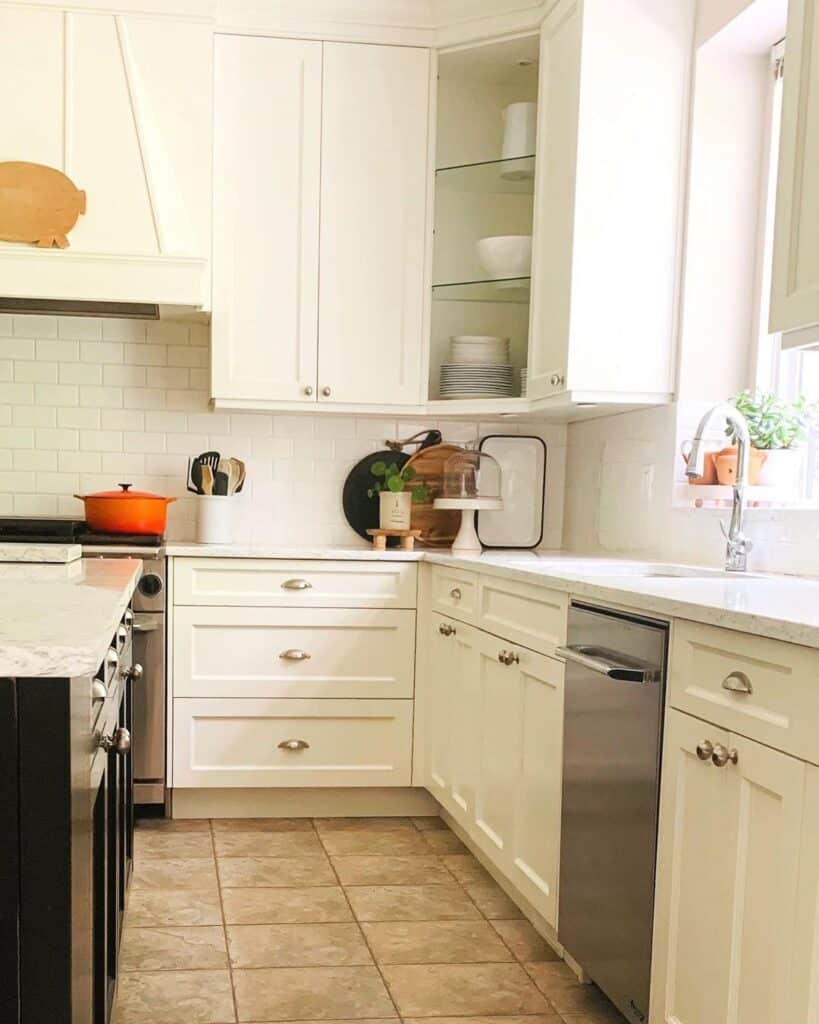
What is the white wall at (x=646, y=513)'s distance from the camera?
2.66 metres

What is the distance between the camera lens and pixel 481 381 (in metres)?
3.66

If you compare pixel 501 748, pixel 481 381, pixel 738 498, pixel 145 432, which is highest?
pixel 481 381

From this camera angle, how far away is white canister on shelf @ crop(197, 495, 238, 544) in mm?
3664

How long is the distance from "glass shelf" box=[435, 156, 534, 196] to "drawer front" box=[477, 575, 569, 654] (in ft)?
4.82

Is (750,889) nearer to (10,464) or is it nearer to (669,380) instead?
(669,380)

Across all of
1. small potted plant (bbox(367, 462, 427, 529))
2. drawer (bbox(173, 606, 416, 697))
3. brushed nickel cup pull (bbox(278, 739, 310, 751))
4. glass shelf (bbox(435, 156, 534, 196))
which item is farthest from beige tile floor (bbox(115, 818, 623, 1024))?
glass shelf (bbox(435, 156, 534, 196))

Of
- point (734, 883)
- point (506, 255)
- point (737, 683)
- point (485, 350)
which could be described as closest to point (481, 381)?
point (485, 350)

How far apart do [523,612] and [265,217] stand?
5.74 feet

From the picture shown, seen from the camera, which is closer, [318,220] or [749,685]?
[749,685]

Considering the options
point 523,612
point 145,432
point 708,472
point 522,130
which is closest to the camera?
point 523,612

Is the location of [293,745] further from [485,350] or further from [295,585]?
[485,350]

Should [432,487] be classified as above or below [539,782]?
above

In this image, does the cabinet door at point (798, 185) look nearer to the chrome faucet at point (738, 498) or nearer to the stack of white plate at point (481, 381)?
the chrome faucet at point (738, 498)

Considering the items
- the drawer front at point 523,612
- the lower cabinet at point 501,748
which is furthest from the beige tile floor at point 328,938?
the drawer front at point 523,612
